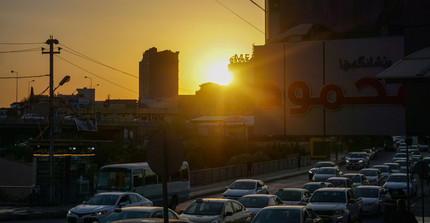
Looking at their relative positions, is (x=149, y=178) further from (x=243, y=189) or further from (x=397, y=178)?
(x=397, y=178)

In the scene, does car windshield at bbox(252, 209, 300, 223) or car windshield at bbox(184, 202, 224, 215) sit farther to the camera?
car windshield at bbox(184, 202, 224, 215)

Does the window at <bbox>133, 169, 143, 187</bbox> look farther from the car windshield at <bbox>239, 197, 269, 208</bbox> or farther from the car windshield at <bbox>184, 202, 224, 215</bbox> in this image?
the car windshield at <bbox>184, 202, 224, 215</bbox>

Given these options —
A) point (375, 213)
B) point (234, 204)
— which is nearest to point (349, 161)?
point (375, 213)

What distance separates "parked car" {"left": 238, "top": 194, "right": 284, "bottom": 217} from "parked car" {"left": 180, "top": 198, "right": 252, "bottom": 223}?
2481 mm

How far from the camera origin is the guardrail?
51.3 meters

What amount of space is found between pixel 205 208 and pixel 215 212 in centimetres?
50

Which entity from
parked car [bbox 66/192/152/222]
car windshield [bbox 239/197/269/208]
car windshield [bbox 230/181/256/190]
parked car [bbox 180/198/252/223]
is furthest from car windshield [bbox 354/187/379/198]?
parked car [bbox 66/192/152/222]

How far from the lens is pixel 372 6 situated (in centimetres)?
1619

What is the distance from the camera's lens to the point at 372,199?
93.2ft

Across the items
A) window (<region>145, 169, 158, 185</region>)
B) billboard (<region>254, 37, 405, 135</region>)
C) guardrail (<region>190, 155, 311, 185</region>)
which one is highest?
billboard (<region>254, 37, 405, 135</region>)

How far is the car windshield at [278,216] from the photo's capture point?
58.0ft

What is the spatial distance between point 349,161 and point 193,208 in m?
45.8

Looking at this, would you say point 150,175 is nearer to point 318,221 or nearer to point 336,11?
point 318,221

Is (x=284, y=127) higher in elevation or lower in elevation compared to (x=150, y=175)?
higher
